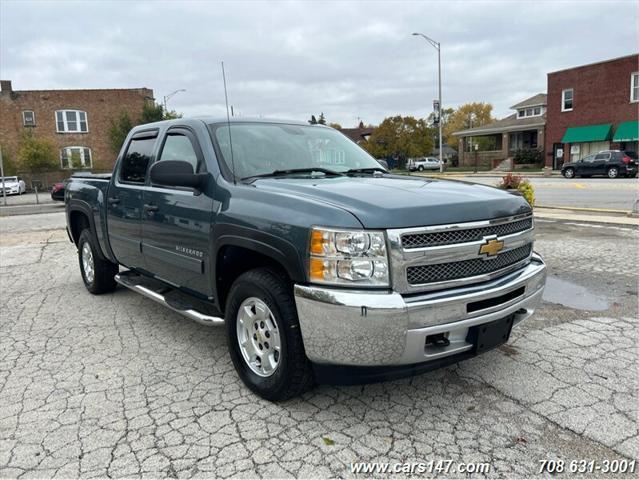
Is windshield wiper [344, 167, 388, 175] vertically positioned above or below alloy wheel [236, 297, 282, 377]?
above

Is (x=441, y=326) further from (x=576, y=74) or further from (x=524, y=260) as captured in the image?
(x=576, y=74)

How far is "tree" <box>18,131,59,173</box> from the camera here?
37.2 m

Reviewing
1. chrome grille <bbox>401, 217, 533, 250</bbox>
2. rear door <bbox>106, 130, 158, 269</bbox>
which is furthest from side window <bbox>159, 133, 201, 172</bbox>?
chrome grille <bbox>401, 217, 533, 250</bbox>

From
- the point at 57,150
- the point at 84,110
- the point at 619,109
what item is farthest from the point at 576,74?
the point at 57,150

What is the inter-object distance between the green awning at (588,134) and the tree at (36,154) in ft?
127

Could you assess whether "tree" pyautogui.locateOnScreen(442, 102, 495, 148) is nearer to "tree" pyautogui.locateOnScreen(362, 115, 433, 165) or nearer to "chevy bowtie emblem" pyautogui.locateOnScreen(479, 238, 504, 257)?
"tree" pyautogui.locateOnScreen(362, 115, 433, 165)

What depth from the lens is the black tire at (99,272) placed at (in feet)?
19.7

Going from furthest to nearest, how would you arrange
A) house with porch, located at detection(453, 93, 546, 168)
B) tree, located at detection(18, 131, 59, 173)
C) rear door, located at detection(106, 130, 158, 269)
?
house with porch, located at detection(453, 93, 546, 168) → tree, located at detection(18, 131, 59, 173) → rear door, located at detection(106, 130, 158, 269)

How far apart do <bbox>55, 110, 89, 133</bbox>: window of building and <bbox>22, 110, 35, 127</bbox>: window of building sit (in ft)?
5.52

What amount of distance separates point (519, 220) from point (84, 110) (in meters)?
42.7

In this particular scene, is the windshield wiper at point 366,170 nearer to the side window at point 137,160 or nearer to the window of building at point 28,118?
the side window at point 137,160

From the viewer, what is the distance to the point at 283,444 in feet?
9.40

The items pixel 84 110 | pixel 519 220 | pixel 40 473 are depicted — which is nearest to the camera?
pixel 40 473

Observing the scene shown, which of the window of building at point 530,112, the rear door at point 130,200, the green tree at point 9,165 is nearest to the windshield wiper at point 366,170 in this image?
the rear door at point 130,200
